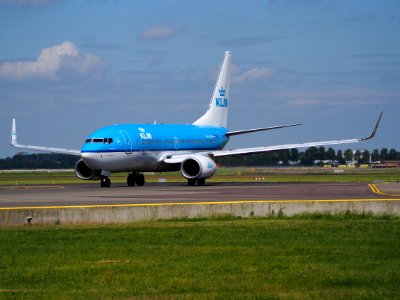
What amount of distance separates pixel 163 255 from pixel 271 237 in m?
4.05

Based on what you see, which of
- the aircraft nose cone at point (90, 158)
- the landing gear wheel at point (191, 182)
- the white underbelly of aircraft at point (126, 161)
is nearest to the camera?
the aircraft nose cone at point (90, 158)

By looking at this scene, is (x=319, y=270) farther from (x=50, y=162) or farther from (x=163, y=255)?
(x=50, y=162)

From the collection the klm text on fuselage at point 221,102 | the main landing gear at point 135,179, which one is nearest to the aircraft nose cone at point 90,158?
the main landing gear at point 135,179

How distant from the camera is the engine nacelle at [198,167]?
53562 millimetres

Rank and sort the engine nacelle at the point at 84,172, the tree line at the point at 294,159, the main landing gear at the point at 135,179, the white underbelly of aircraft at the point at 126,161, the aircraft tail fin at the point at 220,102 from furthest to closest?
1. the tree line at the point at 294,159
2. the aircraft tail fin at the point at 220,102
3. the engine nacelle at the point at 84,172
4. the main landing gear at the point at 135,179
5. the white underbelly of aircraft at the point at 126,161

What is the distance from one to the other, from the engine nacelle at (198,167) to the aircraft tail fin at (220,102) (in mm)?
10705

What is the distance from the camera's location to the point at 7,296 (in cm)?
1388

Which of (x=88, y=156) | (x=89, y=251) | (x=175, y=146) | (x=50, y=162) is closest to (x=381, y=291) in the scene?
(x=89, y=251)

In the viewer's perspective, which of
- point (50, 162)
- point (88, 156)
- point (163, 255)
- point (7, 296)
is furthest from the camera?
point (50, 162)

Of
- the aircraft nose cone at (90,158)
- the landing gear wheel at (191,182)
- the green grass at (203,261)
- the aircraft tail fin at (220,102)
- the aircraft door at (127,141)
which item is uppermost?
the aircraft tail fin at (220,102)

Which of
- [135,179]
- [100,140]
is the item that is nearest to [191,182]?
[135,179]

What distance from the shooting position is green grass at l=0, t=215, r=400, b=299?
14.4m

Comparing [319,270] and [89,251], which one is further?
[89,251]

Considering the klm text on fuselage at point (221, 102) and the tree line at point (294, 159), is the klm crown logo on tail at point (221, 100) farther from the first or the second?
the tree line at point (294, 159)
